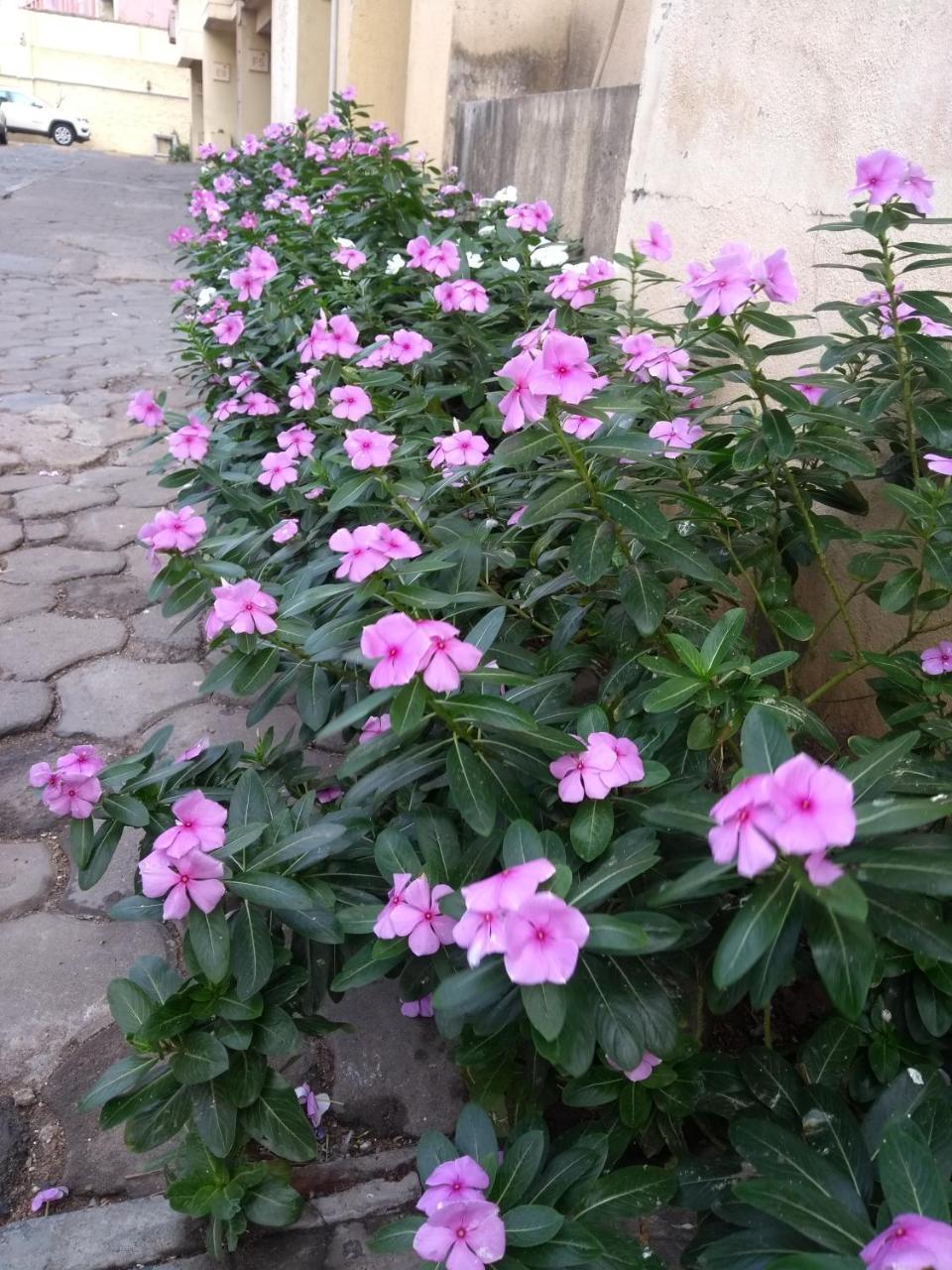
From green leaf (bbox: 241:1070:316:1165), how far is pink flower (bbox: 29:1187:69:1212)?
332mm

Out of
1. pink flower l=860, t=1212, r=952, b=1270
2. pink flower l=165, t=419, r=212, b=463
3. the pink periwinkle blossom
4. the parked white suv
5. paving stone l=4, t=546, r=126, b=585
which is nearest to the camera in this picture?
pink flower l=860, t=1212, r=952, b=1270

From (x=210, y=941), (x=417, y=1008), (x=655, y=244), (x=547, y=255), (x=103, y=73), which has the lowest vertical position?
(x=417, y=1008)

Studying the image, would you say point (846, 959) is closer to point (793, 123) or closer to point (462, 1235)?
point (462, 1235)

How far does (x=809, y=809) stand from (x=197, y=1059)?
31.9 inches

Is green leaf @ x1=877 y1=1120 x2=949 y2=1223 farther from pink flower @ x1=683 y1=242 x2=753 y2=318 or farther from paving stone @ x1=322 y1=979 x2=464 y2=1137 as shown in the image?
pink flower @ x1=683 y1=242 x2=753 y2=318

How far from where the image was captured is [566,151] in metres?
3.56

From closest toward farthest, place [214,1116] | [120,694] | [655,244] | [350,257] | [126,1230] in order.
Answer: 1. [214,1116]
2. [126,1230]
3. [655,244]
4. [120,694]
5. [350,257]

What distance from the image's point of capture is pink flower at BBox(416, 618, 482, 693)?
1.01 metres

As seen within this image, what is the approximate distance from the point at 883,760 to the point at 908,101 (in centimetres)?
152

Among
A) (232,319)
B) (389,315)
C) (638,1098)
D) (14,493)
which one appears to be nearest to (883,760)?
(638,1098)

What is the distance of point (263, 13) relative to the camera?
A: 13242 mm

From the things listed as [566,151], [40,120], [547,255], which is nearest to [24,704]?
[547,255]

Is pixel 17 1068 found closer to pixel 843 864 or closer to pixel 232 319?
pixel 843 864

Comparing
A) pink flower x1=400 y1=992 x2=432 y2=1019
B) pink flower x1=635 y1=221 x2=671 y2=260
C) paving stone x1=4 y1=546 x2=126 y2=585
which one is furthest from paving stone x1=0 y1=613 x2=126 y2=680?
pink flower x1=635 y1=221 x2=671 y2=260
